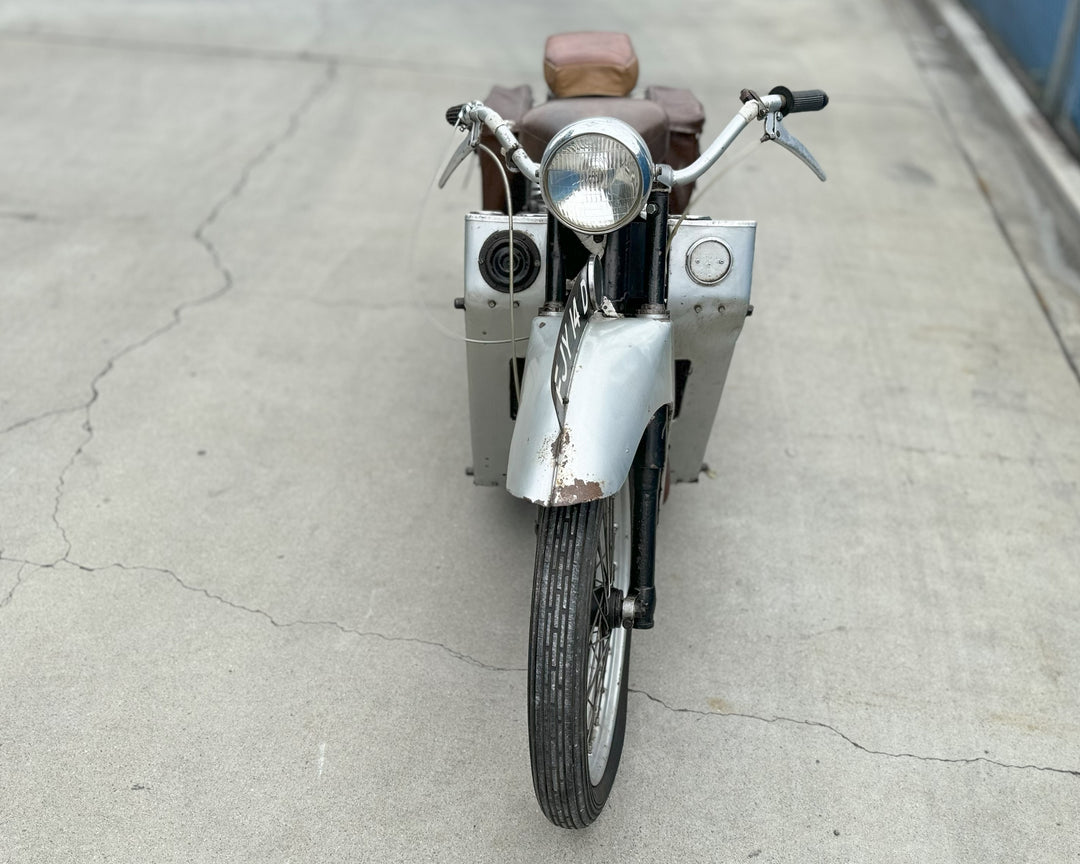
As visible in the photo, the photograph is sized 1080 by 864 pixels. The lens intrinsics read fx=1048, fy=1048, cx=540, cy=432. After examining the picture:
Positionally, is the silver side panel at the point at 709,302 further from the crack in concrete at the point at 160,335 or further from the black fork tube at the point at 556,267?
the crack in concrete at the point at 160,335

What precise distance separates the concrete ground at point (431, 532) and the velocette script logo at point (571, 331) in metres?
0.95

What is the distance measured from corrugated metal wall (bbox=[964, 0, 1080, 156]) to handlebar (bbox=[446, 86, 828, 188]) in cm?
443

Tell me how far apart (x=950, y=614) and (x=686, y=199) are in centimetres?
150

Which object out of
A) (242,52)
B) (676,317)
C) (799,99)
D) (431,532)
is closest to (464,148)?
(676,317)

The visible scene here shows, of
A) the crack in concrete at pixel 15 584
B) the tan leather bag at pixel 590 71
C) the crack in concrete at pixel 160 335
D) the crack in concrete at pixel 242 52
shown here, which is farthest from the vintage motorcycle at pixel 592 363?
the crack in concrete at pixel 242 52

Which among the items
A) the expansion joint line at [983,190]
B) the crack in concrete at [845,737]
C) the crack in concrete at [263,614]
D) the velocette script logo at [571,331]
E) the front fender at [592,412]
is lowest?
the expansion joint line at [983,190]

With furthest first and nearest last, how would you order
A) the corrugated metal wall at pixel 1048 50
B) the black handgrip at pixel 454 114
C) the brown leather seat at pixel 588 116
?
1. the corrugated metal wall at pixel 1048 50
2. the brown leather seat at pixel 588 116
3. the black handgrip at pixel 454 114

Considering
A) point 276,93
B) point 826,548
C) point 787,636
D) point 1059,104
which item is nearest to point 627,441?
point 787,636

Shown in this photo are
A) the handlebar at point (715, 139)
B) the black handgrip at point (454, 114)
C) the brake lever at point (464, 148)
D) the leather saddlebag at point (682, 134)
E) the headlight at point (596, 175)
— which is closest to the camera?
the headlight at point (596, 175)

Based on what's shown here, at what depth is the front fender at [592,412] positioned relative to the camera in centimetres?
204

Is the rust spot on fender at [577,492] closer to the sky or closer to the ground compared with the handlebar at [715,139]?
closer to the ground

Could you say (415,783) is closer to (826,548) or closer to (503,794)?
(503,794)

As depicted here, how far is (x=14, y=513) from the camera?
124 inches

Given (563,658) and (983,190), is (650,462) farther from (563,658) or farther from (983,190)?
(983,190)
